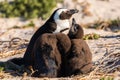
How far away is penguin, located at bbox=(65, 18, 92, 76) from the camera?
7.55 meters

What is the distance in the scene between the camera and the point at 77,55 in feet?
24.8

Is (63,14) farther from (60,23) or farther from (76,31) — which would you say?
(76,31)

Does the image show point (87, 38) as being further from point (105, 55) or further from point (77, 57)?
point (77, 57)

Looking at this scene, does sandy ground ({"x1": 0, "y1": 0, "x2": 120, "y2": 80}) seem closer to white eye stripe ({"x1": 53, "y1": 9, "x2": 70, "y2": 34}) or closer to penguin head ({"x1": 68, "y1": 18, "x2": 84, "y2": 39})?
penguin head ({"x1": 68, "y1": 18, "x2": 84, "y2": 39})

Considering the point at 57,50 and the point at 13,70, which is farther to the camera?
the point at 13,70

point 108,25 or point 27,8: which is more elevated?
point 27,8

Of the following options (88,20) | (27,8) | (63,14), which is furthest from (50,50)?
(27,8)

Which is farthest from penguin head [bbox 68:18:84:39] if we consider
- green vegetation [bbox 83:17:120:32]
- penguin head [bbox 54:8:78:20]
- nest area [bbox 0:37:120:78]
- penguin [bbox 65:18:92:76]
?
green vegetation [bbox 83:17:120:32]

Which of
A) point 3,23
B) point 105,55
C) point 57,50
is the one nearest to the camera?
point 57,50

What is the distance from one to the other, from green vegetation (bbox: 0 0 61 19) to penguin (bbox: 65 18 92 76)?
6986mm

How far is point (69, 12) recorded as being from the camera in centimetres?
766

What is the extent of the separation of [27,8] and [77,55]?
7461mm

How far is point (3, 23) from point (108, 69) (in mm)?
6384

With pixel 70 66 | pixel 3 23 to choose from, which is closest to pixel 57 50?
pixel 70 66
